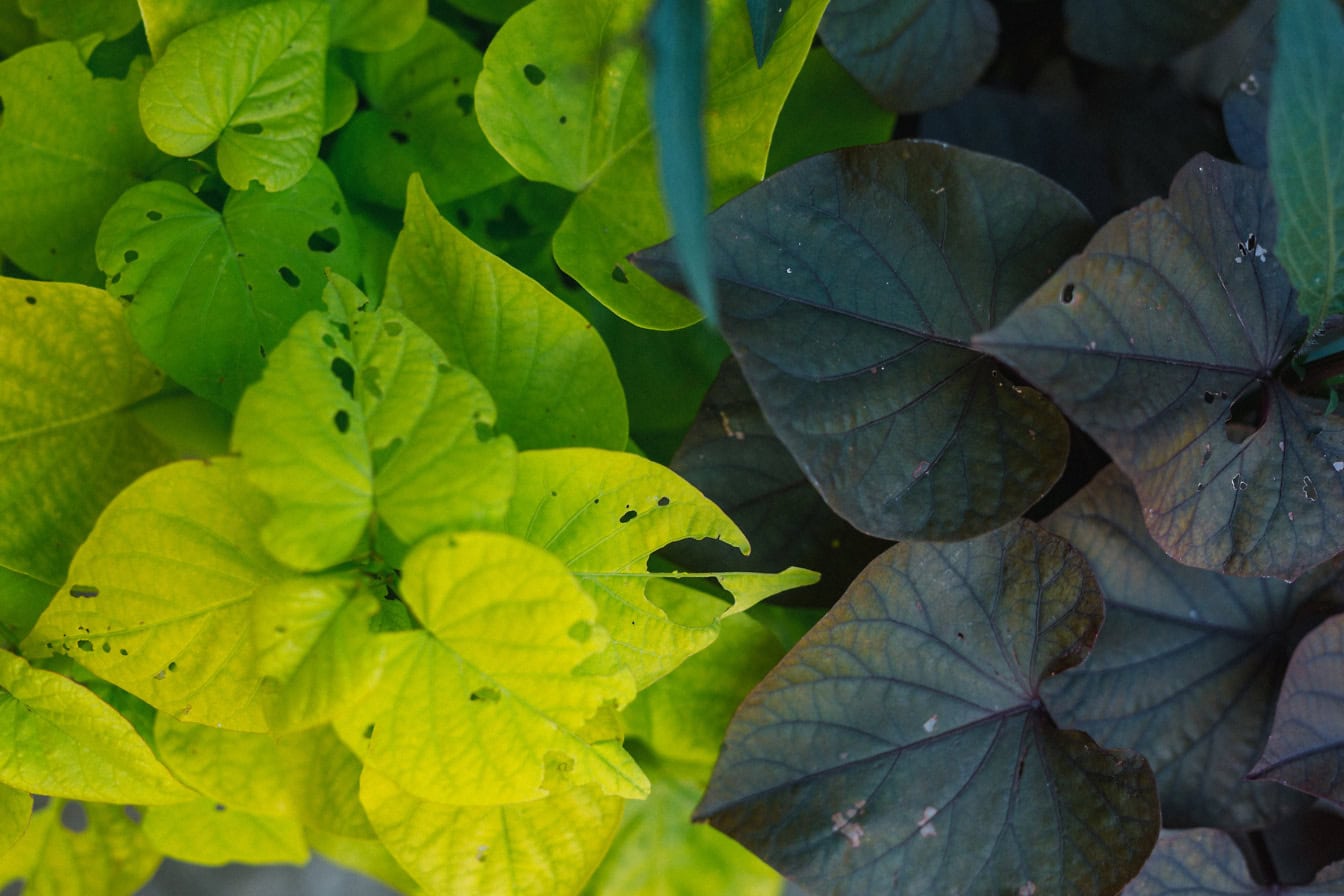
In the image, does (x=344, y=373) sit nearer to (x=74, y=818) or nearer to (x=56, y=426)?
(x=56, y=426)

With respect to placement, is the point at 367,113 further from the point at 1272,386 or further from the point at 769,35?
the point at 1272,386

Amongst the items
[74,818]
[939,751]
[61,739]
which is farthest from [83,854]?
[939,751]

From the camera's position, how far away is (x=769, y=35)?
43 cm

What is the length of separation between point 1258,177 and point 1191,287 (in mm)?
85

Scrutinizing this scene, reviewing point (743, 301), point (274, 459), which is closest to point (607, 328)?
point (743, 301)

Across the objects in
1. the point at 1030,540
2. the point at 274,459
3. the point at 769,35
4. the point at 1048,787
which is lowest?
the point at 1048,787

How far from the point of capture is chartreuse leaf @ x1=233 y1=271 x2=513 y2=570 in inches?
12.6

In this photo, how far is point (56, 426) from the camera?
0.45 meters

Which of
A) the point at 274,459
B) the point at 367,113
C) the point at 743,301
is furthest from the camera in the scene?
the point at 367,113

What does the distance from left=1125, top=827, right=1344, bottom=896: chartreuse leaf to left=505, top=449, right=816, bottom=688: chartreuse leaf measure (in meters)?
0.32

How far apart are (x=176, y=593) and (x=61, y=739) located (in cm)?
11

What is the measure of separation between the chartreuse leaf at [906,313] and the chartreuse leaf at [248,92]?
0.22 meters

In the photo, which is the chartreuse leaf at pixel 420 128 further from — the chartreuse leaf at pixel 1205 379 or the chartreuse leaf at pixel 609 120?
the chartreuse leaf at pixel 1205 379

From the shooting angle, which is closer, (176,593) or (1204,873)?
(176,593)
